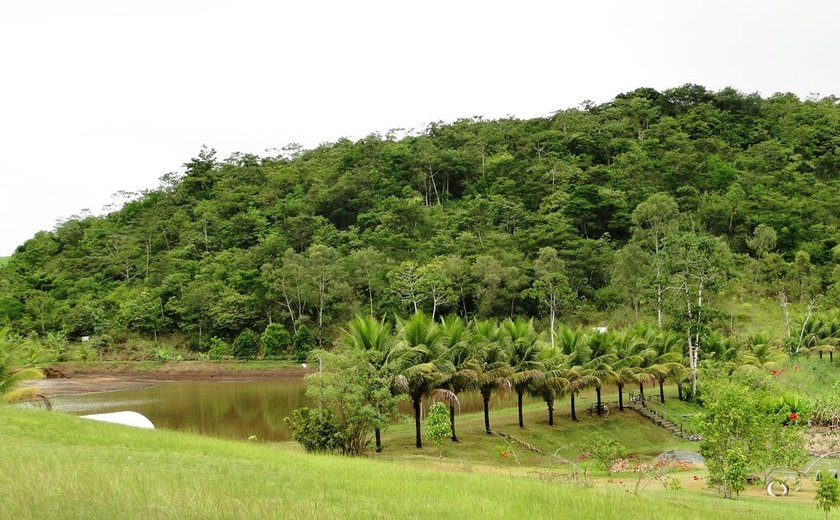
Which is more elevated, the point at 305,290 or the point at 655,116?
the point at 655,116

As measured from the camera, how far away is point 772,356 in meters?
40.1

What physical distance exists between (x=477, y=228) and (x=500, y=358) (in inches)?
1607

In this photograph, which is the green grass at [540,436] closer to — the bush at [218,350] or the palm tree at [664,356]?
the palm tree at [664,356]

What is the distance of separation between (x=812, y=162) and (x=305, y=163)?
61241 mm

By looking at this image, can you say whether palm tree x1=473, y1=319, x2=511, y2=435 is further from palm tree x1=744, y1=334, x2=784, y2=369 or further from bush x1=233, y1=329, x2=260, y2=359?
bush x1=233, y1=329, x2=260, y2=359

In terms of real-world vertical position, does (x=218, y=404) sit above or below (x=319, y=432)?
below

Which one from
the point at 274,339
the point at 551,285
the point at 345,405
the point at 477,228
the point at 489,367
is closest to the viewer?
the point at 345,405

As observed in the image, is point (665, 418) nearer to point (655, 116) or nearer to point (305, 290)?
point (305, 290)

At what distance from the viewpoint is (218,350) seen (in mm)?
59719

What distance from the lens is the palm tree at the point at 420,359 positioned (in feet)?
73.9

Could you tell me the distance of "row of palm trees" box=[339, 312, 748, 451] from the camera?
72.3 ft

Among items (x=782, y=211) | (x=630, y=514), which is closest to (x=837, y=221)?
(x=782, y=211)

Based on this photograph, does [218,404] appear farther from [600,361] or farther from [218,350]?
[218,350]

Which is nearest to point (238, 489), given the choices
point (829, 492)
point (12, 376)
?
point (829, 492)
